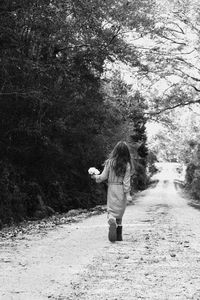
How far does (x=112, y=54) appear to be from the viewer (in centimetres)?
2341

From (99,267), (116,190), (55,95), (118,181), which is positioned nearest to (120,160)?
(118,181)

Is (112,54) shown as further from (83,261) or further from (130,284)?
(130,284)

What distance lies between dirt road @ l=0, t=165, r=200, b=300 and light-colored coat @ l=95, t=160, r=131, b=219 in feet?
2.04

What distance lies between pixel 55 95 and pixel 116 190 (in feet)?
33.1

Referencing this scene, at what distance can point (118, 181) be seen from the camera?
10.3 meters

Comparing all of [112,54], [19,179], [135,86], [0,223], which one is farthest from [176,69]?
[0,223]

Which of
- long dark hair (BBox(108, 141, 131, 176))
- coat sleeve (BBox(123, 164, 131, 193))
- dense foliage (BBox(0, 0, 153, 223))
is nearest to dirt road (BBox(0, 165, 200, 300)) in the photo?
coat sleeve (BBox(123, 164, 131, 193))

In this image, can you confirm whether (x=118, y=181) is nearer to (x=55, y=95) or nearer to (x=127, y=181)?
(x=127, y=181)

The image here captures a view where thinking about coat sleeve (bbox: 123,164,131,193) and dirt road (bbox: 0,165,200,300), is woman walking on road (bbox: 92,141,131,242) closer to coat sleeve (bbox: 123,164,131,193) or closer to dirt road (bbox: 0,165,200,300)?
coat sleeve (bbox: 123,164,131,193)

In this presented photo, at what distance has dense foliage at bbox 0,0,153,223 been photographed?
619 inches

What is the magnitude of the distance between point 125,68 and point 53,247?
19.8 metres

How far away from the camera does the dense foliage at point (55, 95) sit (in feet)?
51.6

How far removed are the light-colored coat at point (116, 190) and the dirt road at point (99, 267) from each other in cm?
62

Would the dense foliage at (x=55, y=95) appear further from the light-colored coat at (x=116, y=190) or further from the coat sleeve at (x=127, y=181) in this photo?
the coat sleeve at (x=127, y=181)
